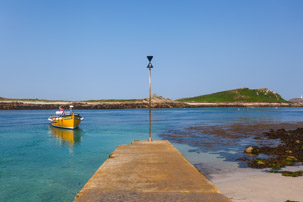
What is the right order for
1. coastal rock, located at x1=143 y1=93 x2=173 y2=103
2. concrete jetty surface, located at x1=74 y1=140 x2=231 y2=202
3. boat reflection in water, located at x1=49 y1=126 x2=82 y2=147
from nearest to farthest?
concrete jetty surface, located at x1=74 y1=140 x2=231 y2=202 < boat reflection in water, located at x1=49 y1=126 x2=82 y2=147 < coastal rock, located at x1=143 y1=93 x2=173 y2=103

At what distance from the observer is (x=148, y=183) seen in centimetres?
823

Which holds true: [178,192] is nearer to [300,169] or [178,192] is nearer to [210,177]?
[210,177]

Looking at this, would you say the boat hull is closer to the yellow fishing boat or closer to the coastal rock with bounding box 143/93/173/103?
the yellow fishing boat

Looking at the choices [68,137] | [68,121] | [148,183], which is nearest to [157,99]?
[68,121]

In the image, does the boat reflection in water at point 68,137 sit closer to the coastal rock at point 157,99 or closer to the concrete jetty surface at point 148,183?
the concrete jetty surface at point 148,183

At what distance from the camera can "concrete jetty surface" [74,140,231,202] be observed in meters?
6.98

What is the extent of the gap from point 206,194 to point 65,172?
1043cm

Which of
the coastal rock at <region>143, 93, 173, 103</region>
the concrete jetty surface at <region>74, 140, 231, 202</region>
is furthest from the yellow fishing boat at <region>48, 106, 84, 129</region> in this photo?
the coastal rock at <region>143, 93, 173, 103</region>

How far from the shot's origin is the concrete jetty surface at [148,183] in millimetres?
6980

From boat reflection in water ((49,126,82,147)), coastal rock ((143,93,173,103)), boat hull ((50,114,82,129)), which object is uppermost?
coastal rock ((143,93,173,103))

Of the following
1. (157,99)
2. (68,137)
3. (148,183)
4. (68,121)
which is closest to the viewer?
(148,183)

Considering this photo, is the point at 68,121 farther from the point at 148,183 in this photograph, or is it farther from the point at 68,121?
the point at 148,183

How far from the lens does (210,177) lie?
12.5m

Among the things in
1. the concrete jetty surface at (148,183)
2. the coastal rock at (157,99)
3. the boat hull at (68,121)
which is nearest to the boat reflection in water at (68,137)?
the boat hull at (68,121)
